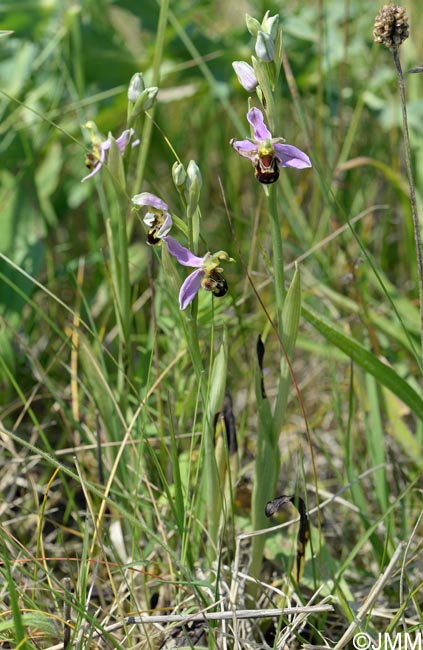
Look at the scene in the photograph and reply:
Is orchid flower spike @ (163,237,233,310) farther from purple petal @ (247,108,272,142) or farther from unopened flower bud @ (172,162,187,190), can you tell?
purple petal @ (247,108,272,142)

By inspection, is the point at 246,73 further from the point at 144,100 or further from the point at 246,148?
the point at 144,100

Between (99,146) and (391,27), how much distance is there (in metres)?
0.62

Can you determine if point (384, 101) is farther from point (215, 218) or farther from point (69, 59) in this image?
point (69, 59)

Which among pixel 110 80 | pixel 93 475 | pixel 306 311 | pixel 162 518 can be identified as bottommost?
pixel 93 475

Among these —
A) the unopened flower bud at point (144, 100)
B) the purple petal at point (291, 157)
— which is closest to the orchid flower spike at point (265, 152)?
the purple petal at point (291, 157)

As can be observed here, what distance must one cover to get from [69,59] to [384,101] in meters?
1.09

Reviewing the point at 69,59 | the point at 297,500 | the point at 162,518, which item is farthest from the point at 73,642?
the point at 69,59

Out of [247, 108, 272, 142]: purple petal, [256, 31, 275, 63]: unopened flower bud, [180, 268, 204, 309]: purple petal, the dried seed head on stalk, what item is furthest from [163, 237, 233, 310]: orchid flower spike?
the dried seed head on stalk

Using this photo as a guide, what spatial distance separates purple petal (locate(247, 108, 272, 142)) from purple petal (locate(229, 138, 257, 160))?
15 millimetres

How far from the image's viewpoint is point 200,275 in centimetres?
127

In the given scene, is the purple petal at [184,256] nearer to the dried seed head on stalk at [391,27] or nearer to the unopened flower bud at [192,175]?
the unopened flower bud at [192,175]

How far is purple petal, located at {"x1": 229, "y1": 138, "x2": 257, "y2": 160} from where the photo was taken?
1.23m

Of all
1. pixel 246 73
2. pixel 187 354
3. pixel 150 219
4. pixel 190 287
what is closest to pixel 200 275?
pixel 190 287

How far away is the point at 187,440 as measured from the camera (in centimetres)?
182
